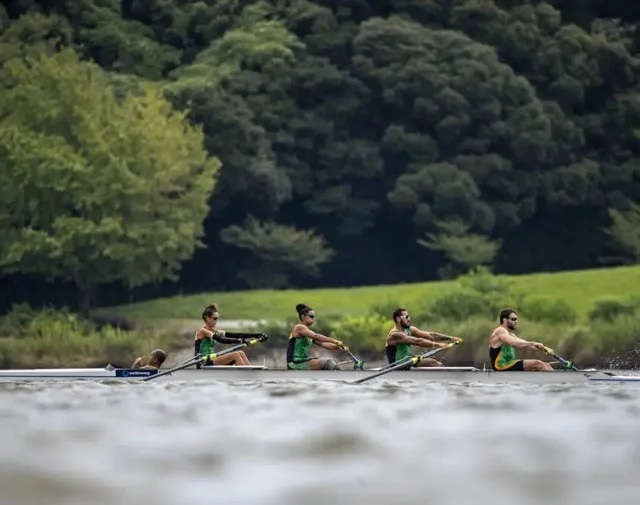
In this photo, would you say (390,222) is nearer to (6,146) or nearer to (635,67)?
(635,67)

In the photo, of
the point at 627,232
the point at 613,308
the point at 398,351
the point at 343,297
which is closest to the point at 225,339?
the point at 398,351

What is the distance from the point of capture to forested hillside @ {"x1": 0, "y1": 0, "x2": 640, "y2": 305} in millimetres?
61250

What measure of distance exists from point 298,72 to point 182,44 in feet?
17.2

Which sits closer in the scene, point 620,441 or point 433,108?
point 620,441

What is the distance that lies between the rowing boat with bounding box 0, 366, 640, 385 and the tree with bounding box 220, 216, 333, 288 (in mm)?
31473

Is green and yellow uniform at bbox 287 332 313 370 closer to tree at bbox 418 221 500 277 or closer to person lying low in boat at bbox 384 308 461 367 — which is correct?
person lying low in boat at bbox 384 308 461 367

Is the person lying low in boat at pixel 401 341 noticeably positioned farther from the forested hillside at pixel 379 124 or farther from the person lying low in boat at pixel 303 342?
the forested hillside at pixel 379 124

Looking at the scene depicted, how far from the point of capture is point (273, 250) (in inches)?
2406

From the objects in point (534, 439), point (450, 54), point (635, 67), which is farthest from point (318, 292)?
point (534, 439)

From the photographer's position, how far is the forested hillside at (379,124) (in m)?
61.2

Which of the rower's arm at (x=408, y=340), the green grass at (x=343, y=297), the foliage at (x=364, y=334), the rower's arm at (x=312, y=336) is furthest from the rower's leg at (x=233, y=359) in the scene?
the green grass at (x=343, y=297)

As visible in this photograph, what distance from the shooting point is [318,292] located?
59094 mm

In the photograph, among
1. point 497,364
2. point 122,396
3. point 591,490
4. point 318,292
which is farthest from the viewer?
point 318,292

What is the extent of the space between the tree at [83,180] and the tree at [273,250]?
259 inches
